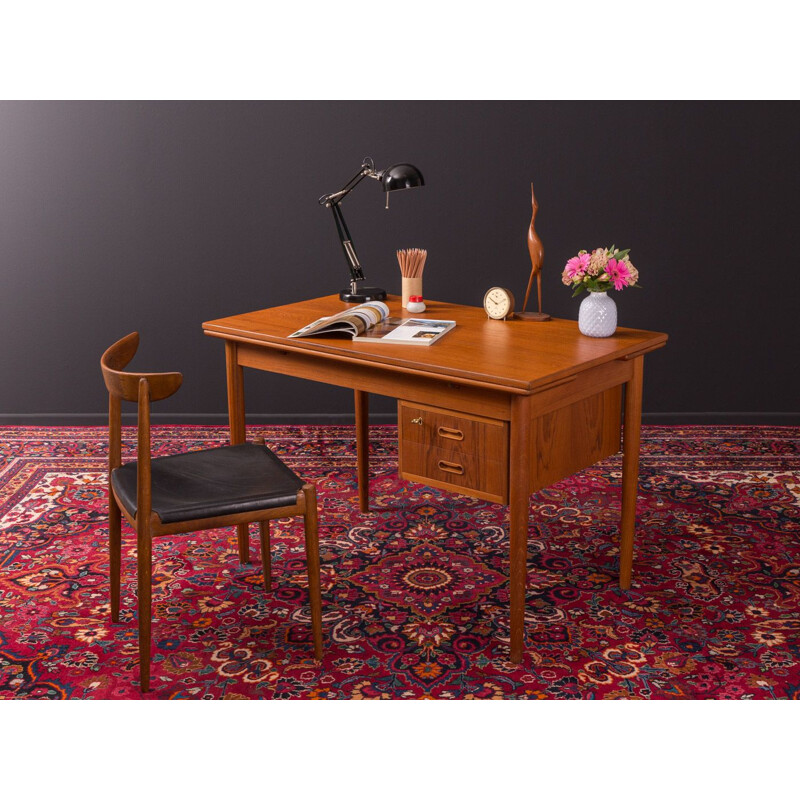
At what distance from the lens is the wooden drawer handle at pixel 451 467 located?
277cm

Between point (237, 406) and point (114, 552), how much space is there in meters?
0.62

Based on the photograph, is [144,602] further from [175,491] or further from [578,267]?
[578,267]

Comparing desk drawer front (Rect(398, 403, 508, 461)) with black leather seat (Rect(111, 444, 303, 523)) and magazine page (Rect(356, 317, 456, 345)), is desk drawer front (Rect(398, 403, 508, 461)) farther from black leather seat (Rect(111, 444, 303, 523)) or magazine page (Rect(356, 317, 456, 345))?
black leather seat (Rect(111, 444, 303, 523))

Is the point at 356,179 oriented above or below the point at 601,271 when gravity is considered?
above

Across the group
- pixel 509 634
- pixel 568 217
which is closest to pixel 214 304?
pixel 568 217

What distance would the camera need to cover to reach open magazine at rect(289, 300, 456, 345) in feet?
9.70

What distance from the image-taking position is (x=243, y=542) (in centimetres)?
333

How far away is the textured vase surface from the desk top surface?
0.03 m

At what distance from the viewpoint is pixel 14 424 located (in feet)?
16.1

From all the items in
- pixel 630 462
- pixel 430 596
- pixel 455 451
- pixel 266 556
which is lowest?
pixel 430 596

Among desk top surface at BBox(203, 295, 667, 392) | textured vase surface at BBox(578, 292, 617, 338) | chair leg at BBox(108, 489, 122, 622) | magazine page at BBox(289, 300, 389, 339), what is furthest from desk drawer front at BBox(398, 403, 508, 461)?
chair leg at BBox(108, 489, 122, 622)

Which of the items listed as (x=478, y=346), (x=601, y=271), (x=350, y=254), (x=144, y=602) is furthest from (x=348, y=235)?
(x=144, y=602)

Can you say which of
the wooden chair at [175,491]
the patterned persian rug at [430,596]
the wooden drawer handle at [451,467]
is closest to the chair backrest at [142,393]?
the wooden chair at [175,491]

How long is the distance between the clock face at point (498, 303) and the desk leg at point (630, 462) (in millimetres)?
443
